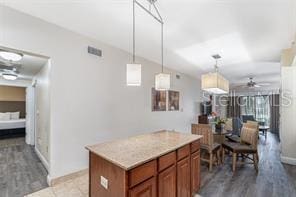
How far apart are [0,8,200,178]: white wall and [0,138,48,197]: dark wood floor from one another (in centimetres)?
45

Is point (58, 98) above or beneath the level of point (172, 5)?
beneath

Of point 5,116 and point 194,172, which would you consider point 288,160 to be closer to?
point 194,172

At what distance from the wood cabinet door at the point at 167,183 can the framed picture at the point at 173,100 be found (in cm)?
383

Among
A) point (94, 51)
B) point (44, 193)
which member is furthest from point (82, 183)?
point (94, 51)

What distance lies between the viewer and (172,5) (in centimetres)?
223

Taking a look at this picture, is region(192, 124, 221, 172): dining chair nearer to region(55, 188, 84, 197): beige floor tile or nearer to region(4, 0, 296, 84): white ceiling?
region(4, 0, 296, 84): white ceiling

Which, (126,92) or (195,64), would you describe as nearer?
(126,92)

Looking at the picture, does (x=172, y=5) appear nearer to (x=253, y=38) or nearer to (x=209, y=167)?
(x=253, y=38)

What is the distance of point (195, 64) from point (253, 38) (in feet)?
6.61

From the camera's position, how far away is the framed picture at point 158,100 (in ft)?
16.4

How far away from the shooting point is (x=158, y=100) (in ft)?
16.9

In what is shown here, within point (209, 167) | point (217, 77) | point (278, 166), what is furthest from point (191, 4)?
point (278, 166)

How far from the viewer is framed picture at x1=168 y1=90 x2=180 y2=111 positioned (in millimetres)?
5719

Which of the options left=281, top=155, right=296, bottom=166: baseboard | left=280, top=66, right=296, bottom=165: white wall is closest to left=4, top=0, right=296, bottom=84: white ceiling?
left=280, top=66, right=296, bottom=165: white wall
